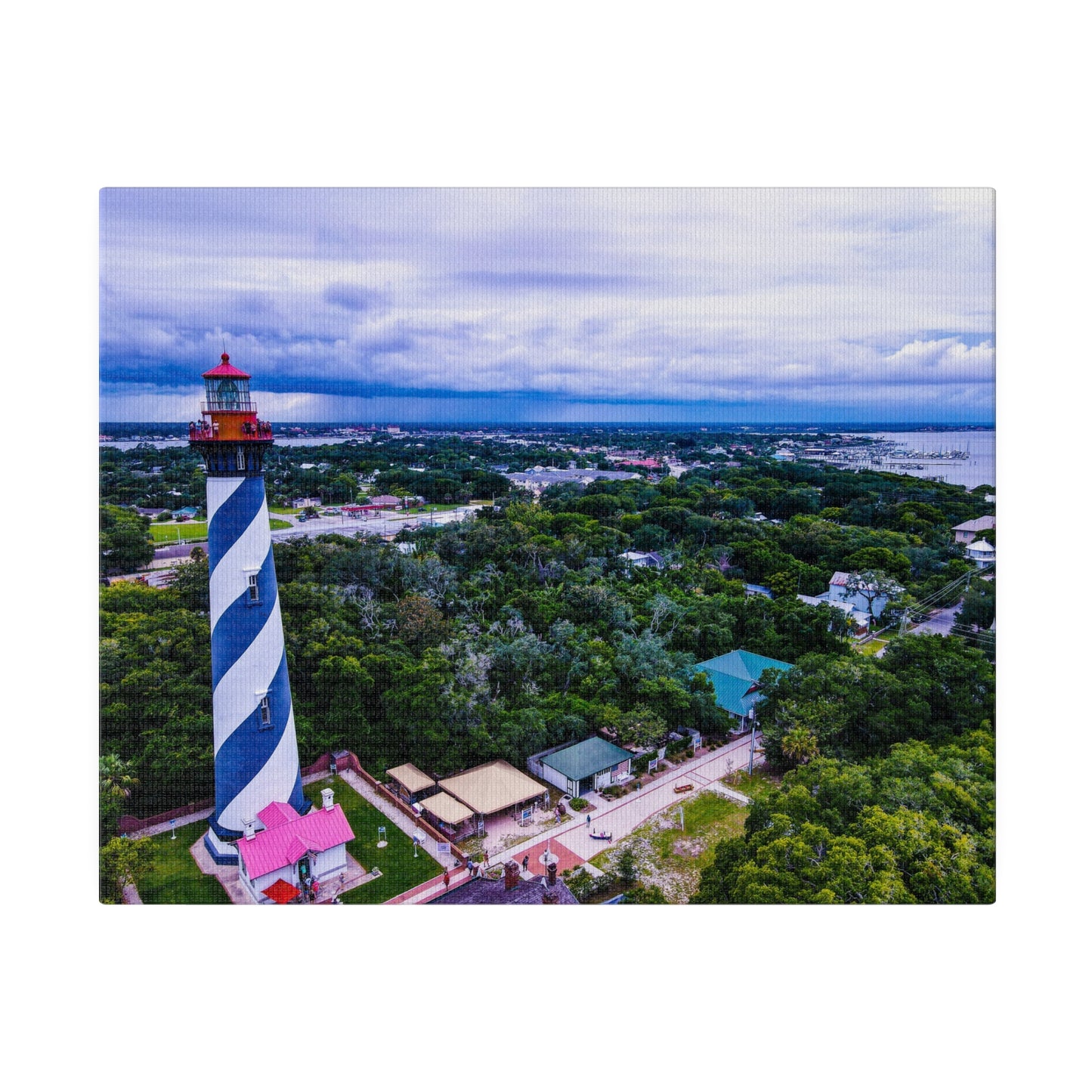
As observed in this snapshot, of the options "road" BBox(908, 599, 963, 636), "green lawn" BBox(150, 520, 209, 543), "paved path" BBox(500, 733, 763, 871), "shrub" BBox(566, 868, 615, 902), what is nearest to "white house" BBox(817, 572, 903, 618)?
"road" BBox(908, 599, 963, 636)

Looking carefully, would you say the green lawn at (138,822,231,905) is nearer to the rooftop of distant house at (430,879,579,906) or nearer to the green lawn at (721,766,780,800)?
the rooftop of distant house at (430,879,579,906)

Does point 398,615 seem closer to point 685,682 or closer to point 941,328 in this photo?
point 685,682

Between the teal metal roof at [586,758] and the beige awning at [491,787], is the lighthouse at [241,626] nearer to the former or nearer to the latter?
the beige awning at [491,787]

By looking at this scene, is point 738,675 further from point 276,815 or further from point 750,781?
point 276,815

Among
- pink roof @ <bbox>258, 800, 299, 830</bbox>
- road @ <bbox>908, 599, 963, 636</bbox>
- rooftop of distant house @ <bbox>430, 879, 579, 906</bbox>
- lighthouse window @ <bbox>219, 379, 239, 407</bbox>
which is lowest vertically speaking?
rooftop of distant house @ <bbox>430, 879, 579, 906</bbox>

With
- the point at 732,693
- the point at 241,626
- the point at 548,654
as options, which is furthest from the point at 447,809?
the point at 732,693
